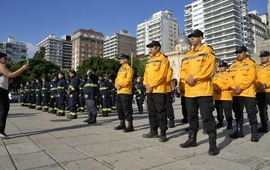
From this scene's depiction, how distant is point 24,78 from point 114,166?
→ 45538 millimetres

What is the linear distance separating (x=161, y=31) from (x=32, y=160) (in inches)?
5501

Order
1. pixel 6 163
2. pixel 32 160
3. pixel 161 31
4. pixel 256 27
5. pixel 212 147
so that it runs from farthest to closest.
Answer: pixel 161 31
pixel 256 27
pixel 212 147
pixel 32 160
pixel 6 163

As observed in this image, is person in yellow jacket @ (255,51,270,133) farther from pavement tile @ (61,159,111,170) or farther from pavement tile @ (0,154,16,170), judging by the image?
pavement tile @ (0,154,16,170)

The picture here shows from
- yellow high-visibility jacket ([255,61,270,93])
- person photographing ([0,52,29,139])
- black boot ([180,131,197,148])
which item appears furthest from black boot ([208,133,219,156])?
person photographing ([0,52,29,139])

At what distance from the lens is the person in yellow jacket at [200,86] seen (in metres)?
4.60

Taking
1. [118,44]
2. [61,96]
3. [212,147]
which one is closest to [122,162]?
[212,147]

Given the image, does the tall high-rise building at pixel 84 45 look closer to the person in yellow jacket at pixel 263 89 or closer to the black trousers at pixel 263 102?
the person in yellow jacket at pixel 263 89

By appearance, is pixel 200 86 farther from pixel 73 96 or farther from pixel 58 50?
pixel 58 50

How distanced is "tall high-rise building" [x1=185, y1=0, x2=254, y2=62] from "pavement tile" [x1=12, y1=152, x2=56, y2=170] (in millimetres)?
106895

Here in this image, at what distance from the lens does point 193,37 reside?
4906 mm

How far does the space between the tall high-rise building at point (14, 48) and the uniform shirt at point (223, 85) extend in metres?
138

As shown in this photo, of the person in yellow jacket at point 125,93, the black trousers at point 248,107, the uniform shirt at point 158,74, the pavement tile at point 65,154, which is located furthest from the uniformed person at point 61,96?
the black trousers at point 248,107

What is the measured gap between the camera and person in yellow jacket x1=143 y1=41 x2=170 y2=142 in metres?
5.55

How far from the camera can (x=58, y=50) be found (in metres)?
158
